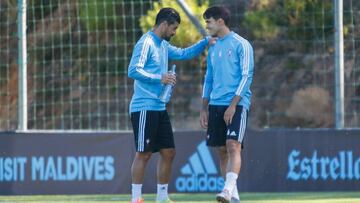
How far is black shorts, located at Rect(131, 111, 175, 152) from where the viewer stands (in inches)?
399

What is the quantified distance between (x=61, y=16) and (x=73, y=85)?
1757 millimetres

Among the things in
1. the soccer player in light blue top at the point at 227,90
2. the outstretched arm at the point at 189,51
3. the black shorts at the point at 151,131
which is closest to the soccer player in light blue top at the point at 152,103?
the black shorts at the point at 151,131

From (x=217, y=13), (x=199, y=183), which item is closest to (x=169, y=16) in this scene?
(x=217, y=13)

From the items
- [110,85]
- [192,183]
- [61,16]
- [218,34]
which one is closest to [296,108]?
[110,85]

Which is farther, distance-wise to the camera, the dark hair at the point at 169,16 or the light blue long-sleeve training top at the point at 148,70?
the dark hair at the point at 169,16

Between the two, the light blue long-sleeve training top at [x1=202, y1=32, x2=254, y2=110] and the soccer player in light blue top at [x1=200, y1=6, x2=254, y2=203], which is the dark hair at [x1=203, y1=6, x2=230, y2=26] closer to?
the soccer player in light blue top at [x1=200, y1=6, x2=254, y2=203]

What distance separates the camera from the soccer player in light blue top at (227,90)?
9.66 m

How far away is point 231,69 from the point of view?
32.2 ft

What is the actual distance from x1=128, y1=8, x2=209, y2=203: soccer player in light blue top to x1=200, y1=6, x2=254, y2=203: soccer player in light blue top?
47 centimetres

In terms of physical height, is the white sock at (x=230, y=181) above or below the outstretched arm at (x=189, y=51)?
below

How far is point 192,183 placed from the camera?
13.8 meters

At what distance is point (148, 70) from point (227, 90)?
→ 0.88m

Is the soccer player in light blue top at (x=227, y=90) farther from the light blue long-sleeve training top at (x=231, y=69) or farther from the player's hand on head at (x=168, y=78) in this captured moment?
the player's hand on head at (x=168, y=78)

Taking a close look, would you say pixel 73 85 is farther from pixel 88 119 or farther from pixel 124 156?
pixel 124 156
